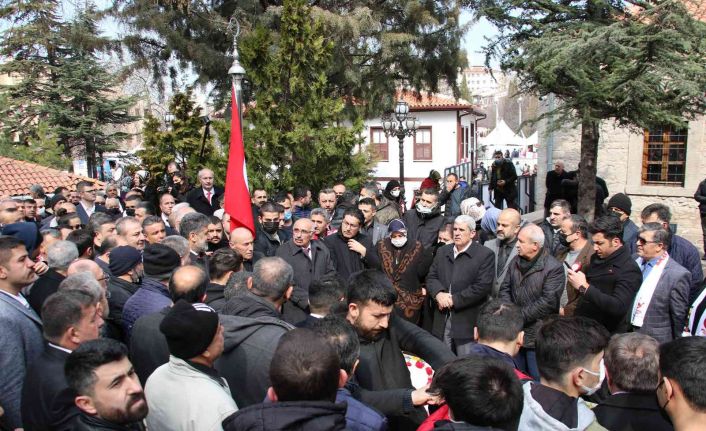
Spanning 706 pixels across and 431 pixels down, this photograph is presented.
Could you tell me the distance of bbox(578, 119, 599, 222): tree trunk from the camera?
34.5ft

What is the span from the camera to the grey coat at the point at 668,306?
15.0 feet

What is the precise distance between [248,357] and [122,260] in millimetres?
1846

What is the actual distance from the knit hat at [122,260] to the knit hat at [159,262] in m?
0.49

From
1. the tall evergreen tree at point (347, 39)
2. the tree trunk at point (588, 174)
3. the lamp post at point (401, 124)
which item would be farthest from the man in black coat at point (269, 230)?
the tall evergreen tree at point (347, 39)

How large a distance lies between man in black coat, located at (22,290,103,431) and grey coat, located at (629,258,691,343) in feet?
13.6

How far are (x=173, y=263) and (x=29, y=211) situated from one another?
5174 mm

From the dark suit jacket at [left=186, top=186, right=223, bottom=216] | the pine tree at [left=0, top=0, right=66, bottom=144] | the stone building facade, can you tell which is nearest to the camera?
the dark suit jacket at [left=186, top=186, right=223, bottom=216]

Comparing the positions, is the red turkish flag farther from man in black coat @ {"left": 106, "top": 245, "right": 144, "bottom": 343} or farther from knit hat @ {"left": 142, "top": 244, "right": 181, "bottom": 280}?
knit hat @ {"left": 142, "top": 244, "right": 181, "bottom": 280}

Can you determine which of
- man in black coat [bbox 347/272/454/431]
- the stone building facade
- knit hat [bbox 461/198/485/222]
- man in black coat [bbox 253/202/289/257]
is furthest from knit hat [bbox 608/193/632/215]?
the stone building facade

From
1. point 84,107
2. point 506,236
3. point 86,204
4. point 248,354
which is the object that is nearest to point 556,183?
point 506,236

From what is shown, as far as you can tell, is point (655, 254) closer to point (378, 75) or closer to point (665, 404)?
point (665, 404)

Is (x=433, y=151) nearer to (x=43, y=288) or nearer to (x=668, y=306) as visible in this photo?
(x=668, y=306)

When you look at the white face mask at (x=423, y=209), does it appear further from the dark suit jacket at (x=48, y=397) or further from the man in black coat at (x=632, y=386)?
the dark suit jacket at (x=48, y=397)

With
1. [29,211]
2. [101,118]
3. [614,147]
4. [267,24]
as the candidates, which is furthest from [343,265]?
[101,118]
